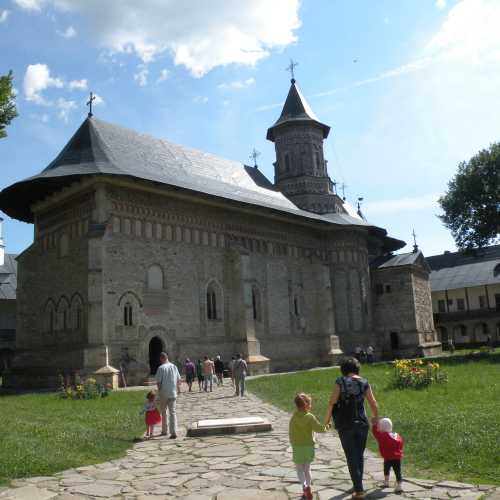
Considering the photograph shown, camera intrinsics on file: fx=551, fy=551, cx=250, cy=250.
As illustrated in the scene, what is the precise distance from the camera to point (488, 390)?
12.8 m

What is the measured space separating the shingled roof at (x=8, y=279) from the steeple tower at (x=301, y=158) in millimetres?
18162

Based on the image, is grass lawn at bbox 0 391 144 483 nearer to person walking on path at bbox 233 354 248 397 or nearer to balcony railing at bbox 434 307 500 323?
person walking on path at bbox 233 354 248 397

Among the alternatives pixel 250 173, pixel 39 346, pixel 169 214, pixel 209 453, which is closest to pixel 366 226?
pixel 250 173

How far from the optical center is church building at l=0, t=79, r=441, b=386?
68.0 feet

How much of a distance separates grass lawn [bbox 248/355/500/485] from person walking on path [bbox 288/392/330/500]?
4.95 ft

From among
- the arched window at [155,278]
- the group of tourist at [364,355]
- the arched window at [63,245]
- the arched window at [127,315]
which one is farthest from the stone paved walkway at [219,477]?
the group of tourist at [364,355]

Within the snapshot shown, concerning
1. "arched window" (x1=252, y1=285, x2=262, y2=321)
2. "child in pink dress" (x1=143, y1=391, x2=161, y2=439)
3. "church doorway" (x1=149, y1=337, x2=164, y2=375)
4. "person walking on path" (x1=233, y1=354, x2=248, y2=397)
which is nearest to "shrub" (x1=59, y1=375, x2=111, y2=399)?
"person walking on path" (x1=233, y1=354, x2=248, y2=397)

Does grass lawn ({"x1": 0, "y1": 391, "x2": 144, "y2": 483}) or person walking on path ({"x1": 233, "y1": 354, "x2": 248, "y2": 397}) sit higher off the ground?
person walking on path ({"x1": 233, "y1": 354, "x2": 248, "y2": 397})

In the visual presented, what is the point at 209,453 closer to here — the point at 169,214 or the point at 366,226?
the point at 169,214

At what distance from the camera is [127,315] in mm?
20797

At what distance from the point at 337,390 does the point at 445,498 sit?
1381 millimetres

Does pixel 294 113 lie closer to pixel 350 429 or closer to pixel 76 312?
pixel 76 312

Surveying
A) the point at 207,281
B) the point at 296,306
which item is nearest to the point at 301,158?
the point at 296,306

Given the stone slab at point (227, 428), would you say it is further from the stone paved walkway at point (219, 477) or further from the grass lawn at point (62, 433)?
the grass lawn at point (62, 433)
